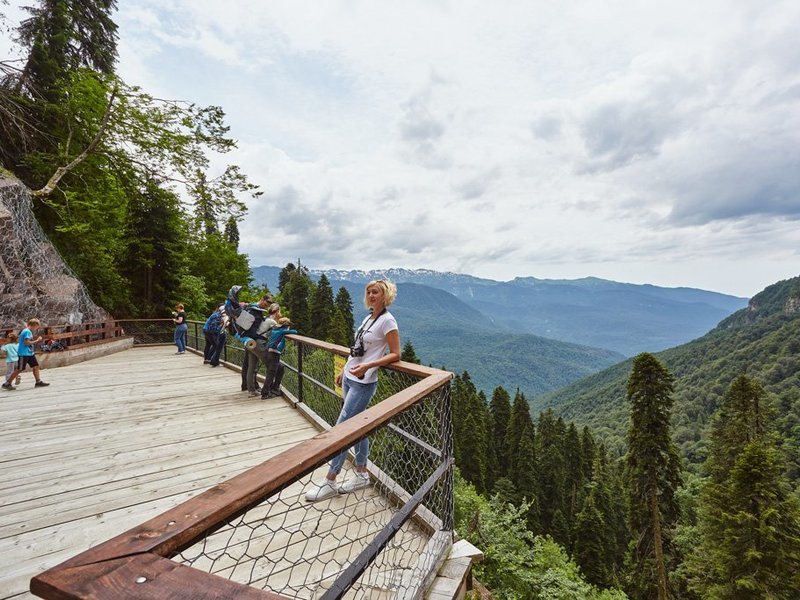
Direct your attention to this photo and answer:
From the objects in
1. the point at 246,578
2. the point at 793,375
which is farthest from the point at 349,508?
the point at 793,375

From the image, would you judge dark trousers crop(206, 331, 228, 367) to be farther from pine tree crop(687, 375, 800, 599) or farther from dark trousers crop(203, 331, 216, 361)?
pine tree crop(687, 375, 800, 599)

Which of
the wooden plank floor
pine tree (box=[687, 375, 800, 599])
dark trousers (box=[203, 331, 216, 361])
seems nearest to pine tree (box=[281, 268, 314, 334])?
dark trousers (box=[203, 331, 216, 361])

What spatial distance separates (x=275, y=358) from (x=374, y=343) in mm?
3518

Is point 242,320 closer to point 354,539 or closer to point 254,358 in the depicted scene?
point 254,358

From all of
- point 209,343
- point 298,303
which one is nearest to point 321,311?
point 298,303

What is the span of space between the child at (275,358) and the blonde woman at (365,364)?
2.85 m

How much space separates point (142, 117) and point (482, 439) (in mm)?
38260

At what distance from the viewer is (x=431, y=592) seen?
255 centimetres

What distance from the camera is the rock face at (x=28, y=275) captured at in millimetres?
11070

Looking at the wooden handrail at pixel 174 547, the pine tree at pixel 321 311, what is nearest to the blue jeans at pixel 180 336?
the wooden handrail at pixel 174 547

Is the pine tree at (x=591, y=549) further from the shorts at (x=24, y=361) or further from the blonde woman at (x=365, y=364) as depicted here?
the shorts at (x=24, y=361)

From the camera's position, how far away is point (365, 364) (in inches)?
127

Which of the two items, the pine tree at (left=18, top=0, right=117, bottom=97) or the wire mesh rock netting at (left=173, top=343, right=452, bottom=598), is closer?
the wire mesh rock netting at (left=173, top=343, right=452, bottom=598)

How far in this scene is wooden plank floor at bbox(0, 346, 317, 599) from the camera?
2.94m
